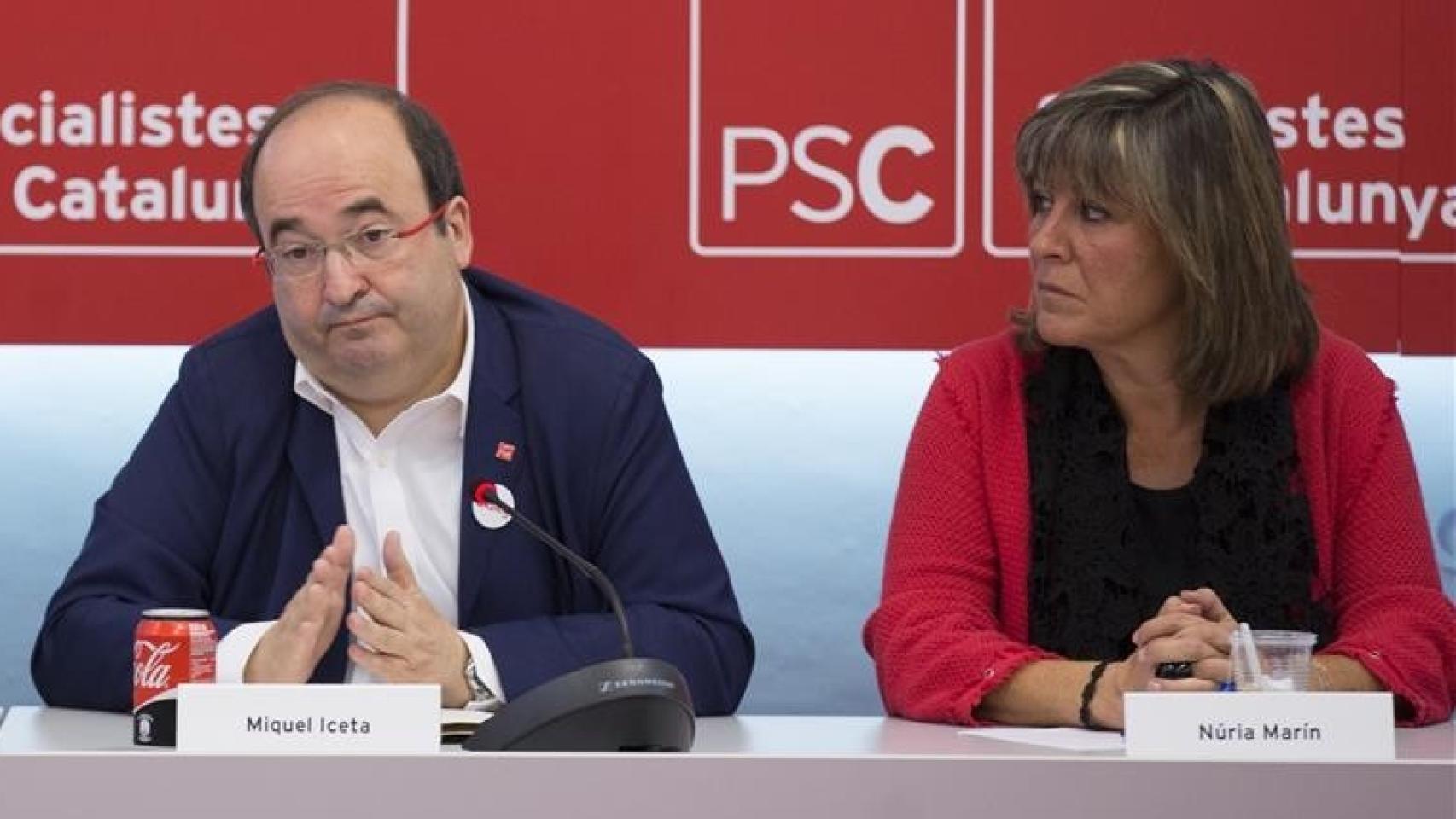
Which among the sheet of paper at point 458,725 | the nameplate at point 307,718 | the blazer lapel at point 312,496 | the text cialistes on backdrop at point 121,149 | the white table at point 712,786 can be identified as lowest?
the sheet of paper at point 458,725

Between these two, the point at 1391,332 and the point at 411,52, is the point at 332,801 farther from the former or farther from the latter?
the point at 1391,332

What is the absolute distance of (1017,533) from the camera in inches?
107

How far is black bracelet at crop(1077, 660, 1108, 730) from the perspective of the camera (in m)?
2.41

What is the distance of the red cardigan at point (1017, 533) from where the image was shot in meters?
2.58

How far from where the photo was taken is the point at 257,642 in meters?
2.47

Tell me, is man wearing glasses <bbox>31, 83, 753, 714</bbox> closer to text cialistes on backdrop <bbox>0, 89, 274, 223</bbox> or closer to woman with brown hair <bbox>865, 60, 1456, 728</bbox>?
woman with brown hair <bbox>865, 60, 1456, 728</bbox>

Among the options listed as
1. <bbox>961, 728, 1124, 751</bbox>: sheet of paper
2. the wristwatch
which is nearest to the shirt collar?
the wristwatch

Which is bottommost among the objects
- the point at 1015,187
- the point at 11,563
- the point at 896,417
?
the point at 11,563

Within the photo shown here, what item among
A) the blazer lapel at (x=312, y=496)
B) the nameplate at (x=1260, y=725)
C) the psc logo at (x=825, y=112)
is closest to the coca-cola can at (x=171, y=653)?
the blazer lapel at (x=312, y=496)

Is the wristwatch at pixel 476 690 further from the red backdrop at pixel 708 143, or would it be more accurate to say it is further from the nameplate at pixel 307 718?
the red backdrop at pixel 708 143

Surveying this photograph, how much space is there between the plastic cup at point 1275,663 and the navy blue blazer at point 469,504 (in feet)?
2.19

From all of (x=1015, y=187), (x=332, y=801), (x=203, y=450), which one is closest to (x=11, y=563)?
(x=203, y=450)

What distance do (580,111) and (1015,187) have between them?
65cm

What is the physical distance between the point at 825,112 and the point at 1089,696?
123cm
